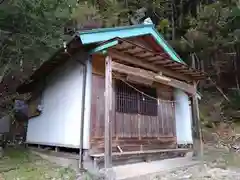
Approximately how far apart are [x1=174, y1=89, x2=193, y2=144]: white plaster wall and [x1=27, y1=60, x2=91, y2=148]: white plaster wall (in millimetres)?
3914

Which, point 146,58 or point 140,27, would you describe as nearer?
point 146,58

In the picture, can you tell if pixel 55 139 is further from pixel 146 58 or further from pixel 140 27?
pixel 140 27

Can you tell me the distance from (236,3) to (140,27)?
6.70 meters

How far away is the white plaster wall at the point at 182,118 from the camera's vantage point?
28.0 feet

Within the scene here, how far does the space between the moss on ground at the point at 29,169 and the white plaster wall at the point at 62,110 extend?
64cm

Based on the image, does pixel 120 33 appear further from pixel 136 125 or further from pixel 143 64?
pixel 136 125

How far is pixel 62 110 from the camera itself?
6.90m

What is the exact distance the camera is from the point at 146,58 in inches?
257

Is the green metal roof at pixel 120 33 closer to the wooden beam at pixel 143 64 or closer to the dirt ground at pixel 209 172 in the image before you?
the wooden beam at pixel 143 64

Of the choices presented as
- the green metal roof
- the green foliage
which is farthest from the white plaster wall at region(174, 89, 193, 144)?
the green foliage

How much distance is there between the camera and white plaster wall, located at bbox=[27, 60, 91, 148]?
245 inches

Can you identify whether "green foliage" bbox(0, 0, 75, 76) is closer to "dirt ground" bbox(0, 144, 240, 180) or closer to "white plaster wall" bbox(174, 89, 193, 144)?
"dirt ground" bbox(0, 144, 240, 180)

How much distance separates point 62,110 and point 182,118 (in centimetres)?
428

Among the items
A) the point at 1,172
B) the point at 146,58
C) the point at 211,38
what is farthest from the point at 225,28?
the point at 1,172
